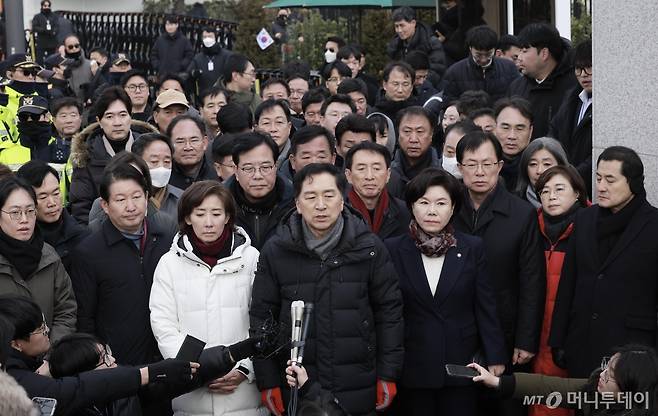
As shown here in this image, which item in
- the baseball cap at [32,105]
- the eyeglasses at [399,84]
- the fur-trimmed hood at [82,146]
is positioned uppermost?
the eyeglasses at [399,84]

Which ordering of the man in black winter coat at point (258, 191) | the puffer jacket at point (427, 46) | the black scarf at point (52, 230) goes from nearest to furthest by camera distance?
1. the black scarf at point (52, 230)
2. the man in black winter coat at point (258, 191)
3. the puffer jacket at point (427, 46)

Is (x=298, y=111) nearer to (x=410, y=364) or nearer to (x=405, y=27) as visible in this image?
(x=405, y=27)

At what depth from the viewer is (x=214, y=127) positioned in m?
9.74

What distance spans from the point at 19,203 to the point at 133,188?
0.63 metres

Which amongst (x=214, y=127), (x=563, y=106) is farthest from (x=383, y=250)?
(x=214, y=127)

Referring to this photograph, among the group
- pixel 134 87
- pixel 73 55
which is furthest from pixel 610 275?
pixel 73 55

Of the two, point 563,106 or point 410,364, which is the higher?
point 563,106

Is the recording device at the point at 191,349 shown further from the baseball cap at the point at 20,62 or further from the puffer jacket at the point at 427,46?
the puffer jacket at the point at 427,46

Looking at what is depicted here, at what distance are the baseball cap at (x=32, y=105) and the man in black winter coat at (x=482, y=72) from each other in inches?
147

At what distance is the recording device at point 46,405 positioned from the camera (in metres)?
4.73

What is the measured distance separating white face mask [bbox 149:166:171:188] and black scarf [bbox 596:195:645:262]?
2744 mm

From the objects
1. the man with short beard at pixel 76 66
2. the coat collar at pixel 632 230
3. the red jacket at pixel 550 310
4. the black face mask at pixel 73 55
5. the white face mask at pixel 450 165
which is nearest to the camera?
the coat collar at pixel 632 230

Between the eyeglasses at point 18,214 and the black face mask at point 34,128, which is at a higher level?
the black face mask at point 34,128

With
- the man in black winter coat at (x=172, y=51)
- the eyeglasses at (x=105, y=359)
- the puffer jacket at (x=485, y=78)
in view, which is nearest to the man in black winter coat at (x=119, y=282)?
the eyeglasses at (x=105, y=359)
